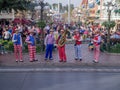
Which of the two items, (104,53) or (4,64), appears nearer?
(4,64)

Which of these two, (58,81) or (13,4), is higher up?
(13,4)

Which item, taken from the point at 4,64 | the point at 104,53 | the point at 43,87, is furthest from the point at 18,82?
the point at 104,53

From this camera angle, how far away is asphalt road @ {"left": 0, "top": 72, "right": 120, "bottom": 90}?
1147 cm

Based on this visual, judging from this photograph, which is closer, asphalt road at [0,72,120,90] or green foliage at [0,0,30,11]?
asphalt road at [0,72,120,90]

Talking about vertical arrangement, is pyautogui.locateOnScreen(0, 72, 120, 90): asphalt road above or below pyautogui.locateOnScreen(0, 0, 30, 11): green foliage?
below

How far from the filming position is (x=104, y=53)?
2455cm

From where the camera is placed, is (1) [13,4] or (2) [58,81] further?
(1) [13,4]

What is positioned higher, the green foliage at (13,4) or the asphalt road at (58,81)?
the green foliage at (13,4)

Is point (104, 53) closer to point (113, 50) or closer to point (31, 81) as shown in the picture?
Answer: point (113, 50)

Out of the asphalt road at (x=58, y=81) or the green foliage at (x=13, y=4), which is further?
the green foliage at (x=13, y=4)

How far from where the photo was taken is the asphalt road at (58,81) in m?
11.5

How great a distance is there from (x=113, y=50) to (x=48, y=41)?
6.89m

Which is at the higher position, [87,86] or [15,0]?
[15,0]

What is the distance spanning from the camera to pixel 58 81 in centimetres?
1271
